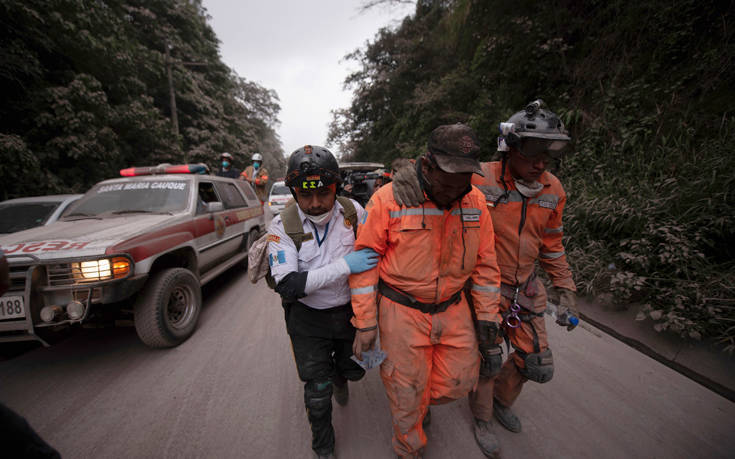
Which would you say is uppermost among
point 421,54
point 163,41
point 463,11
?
point 163,41

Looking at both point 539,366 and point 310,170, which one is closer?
Result: point 310,170

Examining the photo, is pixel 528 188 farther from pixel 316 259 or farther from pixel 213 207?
pixel 213 207

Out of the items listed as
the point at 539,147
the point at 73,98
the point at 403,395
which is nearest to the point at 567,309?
the point at 539,147

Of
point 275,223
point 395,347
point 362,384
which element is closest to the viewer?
point 395,347

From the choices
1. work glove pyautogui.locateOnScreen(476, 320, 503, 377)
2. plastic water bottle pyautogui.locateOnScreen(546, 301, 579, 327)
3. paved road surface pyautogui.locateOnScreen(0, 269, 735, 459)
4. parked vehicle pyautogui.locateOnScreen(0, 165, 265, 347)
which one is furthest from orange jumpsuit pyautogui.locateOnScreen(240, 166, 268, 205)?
plastic water bottle pyautogui.locateOnScreen(546, 301, 579, 327)

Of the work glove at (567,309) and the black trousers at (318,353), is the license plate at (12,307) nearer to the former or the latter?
the black trousers at (318,353)

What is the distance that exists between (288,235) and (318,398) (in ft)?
3.44

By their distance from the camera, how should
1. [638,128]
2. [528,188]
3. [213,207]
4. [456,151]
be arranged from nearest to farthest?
[456,151], [528,188], [213,207], [638,128]

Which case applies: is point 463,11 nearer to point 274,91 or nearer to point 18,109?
point 18,109

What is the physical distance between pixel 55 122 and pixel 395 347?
10.3 meters

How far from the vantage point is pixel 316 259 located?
1.66m

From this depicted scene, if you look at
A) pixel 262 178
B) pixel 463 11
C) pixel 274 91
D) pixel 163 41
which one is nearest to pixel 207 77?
pixel 163 41

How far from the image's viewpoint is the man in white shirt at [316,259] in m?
1.61

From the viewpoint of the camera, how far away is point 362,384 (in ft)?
7.92
